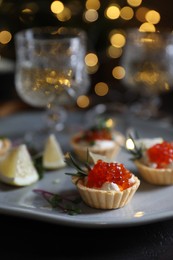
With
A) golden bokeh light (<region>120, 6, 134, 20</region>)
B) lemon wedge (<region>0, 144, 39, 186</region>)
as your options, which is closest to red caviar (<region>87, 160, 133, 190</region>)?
lemon wedge (<region>0, 144, 39, 186</region>)

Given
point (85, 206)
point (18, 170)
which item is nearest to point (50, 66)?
point (18, 170)

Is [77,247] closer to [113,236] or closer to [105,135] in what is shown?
[113,236]

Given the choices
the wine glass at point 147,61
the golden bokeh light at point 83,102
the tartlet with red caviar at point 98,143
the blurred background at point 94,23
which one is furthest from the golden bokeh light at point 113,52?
the tartlet with red caviar at point 98,143

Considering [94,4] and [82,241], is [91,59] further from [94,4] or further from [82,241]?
[82,241]

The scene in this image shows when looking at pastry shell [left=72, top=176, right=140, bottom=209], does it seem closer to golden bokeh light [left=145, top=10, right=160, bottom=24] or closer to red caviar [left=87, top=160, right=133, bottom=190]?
red caviar [left=87, top=160, right=133, bottom=190]

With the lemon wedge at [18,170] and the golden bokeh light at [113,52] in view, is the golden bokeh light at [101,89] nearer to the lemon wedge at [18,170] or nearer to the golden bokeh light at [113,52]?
the golden bokeh light at [113,52]

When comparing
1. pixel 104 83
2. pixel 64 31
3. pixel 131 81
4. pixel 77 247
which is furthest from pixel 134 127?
pixel 104 83

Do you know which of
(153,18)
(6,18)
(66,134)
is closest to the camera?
(66,134)
